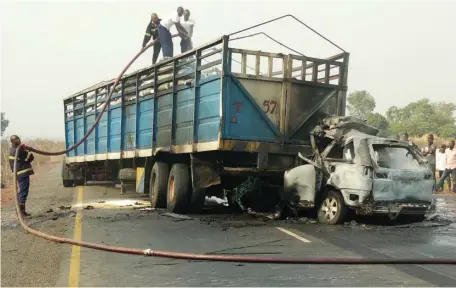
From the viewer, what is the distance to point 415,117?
44812 millimetres

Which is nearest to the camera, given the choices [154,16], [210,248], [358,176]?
[210,248]

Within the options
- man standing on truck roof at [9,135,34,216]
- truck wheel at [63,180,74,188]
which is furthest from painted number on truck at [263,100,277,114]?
truck wheel at [63,180,74,188]

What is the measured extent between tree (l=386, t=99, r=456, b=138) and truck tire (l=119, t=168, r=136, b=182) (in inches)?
1093

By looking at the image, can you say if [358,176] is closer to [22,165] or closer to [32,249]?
[32,249]

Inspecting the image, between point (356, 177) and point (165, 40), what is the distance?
23.2ft

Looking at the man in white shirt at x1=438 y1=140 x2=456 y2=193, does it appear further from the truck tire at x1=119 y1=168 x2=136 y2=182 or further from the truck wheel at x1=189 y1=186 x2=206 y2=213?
the truck tire at x1=119 y1=168 x2=136 y2=182

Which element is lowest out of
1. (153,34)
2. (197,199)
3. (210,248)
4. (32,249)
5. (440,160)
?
(32,249)

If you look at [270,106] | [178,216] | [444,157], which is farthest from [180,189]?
[444,157]

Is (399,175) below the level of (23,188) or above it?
above

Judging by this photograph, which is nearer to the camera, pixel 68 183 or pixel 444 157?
pixel 444 157

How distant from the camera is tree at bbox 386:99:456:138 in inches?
1564

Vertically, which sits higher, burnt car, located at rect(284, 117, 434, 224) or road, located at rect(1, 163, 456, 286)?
burnt car, located at rect(284, 117, 434, 224)

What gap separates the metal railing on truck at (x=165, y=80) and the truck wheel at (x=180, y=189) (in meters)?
0.75

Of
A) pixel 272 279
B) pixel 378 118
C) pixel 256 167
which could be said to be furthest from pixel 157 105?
pixel 378 118
